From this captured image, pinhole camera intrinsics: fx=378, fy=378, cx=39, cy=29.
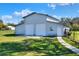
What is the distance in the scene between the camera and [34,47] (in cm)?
440

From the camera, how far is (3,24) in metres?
4.43

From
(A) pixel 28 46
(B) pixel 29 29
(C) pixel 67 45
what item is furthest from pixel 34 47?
(C) pixel 67 45

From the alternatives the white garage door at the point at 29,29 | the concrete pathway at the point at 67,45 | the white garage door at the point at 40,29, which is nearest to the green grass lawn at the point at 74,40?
the concrete pathway at the point at 67,45

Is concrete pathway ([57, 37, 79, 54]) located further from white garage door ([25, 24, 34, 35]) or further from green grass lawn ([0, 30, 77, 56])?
white garage door ([25, 24, 34, 35])

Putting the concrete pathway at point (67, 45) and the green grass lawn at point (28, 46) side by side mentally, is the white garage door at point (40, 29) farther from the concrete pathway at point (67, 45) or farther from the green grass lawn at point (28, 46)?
the concrete pathway at point (67, 45)

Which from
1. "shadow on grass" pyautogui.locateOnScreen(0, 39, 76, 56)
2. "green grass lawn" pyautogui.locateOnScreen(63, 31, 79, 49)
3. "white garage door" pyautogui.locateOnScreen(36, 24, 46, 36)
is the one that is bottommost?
"shadow on grass" pyautogui.locateOnScreen(0, 39, 76, 56)

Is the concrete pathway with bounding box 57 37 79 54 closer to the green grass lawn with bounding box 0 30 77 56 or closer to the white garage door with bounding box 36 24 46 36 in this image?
the green grass lawn with bounding box 0 30 77 56

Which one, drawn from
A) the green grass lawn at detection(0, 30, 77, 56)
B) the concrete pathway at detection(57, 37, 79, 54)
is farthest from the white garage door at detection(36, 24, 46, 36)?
the concrete pathway at detection(57, 37, 79, 54)

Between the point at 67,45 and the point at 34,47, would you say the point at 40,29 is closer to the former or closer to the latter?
the point at 34,47

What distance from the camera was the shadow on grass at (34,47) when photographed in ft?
14.4

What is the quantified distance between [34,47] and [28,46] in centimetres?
8

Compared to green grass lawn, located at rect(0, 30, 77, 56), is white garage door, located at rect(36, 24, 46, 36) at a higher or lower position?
higher

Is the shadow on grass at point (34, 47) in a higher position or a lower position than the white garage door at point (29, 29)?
lower

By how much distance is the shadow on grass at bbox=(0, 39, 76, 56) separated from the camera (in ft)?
14.4
